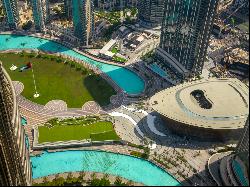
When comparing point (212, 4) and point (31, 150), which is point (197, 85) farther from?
point (31, 150)

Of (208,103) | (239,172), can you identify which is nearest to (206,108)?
(208,103)

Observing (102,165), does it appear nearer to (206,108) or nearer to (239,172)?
(206,108)

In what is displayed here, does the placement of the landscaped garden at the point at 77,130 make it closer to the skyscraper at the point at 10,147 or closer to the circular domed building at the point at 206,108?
the circular domed building at the point at 206,108

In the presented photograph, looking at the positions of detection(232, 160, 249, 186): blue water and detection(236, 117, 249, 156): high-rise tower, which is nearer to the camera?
detection(236, 117, 249, 156): high-rise tower

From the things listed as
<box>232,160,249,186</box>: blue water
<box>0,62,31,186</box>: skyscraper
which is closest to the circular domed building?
<box>232,160,249,186</box>: blue water

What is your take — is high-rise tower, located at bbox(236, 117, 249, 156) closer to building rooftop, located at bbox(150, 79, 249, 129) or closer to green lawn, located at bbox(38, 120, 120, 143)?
building rooftop, located at bbox(150, 79, 249, 129)
